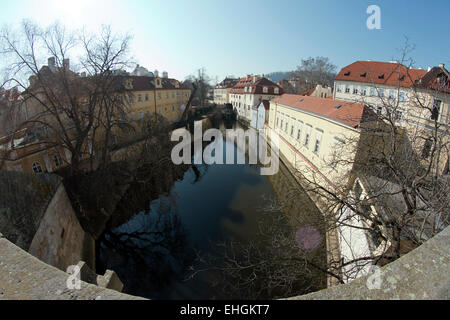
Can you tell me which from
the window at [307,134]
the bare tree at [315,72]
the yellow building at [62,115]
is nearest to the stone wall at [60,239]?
the yellow building at [62,115]

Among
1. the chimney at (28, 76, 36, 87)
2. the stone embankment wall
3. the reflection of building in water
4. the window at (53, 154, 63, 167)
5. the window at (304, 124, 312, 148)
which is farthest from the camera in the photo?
the window at (304, 124, 312, 148)

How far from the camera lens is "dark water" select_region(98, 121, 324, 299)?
7.96 metres

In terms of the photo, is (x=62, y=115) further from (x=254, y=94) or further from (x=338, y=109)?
(x=254, y=94)

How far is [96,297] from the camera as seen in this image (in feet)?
4.82

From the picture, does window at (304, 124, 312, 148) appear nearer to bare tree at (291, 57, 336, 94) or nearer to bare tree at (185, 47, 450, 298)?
bare tree at (185, 47, 450, 298)

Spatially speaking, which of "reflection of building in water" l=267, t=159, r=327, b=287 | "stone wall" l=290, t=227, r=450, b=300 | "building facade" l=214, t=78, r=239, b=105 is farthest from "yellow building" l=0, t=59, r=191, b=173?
"building facade" l=214, t=78, r=239, b=105

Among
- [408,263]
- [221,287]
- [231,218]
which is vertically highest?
[408,263]

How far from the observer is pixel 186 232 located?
34.2 feet

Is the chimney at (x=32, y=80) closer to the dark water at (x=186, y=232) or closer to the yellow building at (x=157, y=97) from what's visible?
the dark water at (x=186, y=232)

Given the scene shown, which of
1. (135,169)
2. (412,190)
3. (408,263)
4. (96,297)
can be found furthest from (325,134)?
(96,297)

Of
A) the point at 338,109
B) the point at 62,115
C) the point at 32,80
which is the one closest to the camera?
the point at 32,80

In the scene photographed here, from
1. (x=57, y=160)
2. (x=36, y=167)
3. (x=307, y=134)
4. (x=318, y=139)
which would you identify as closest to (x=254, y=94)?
(x=307, y=134)
